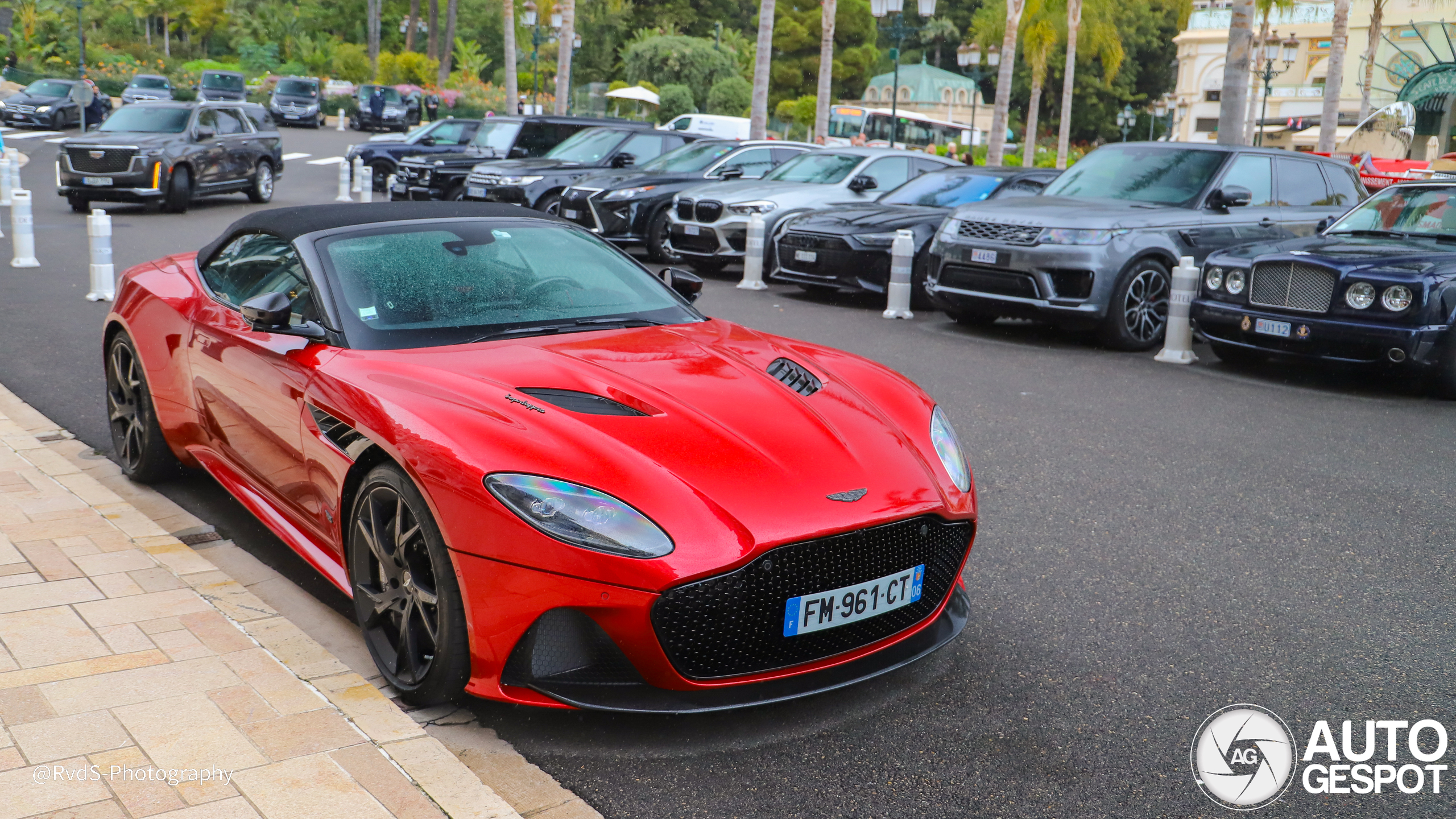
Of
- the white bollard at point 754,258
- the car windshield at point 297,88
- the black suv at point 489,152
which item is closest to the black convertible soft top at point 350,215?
the white bollard at point 754,258

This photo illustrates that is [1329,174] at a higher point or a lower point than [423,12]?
lower

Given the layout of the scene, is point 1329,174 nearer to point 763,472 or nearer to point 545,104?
point 763,472

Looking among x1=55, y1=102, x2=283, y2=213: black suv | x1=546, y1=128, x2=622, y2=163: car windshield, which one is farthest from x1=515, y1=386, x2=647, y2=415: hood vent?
x1=55, y1=102, x2=283, y2=213: black suv

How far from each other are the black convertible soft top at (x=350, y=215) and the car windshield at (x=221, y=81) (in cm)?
4422

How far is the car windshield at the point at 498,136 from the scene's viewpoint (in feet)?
68.4

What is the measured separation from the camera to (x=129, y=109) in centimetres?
2070

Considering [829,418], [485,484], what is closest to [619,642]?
[485,484]

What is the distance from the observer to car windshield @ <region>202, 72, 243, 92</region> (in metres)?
45.0

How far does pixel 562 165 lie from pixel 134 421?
41.7 feet

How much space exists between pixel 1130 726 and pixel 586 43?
71.7 meters

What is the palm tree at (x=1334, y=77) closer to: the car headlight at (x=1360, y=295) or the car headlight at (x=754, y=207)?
the car headlight at (x=754, y=207)

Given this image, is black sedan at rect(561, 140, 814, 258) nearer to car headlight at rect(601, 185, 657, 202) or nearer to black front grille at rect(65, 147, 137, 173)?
car headlight at rect(601, 185, 657, 202)

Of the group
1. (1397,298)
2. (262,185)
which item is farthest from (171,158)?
(1397,298)

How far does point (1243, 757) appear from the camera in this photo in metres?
3.35
